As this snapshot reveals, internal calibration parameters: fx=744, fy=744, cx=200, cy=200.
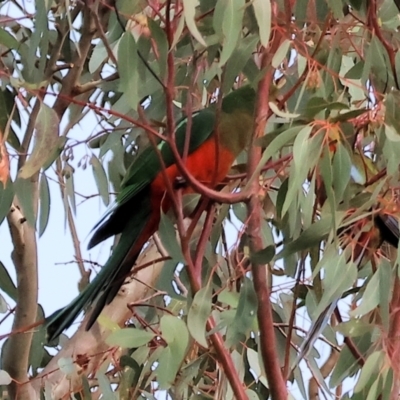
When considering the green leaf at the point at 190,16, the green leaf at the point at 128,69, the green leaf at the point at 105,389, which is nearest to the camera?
the green leaf at the point at 190,16

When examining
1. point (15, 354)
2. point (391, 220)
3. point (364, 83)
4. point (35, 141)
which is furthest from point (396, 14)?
point (15, 354)

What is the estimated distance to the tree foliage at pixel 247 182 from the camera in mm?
790

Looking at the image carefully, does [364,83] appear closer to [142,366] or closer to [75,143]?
[75,143]

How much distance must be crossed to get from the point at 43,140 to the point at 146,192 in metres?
0.47

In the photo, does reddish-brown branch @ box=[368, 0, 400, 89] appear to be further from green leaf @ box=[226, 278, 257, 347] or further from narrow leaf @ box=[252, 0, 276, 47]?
green leaf @ box=[226, 278, 257, 347]

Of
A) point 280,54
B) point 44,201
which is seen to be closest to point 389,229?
point 280,54

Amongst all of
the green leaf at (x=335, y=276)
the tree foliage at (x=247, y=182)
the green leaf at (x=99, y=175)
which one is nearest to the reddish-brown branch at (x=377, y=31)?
the tree foliage at (x=247, y=182)

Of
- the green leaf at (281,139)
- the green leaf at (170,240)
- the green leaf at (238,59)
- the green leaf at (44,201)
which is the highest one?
the green leaf at (238,59)

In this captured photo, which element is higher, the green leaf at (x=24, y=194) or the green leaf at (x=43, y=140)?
the green leaf at (x=43, y=140)

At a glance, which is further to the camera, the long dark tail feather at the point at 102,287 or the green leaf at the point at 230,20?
the long dark tail feather at the point at 102,287

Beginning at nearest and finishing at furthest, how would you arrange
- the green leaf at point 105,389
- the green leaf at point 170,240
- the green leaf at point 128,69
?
1. the green leaf at point 128,69
2. the green leaf at point 170,240
3. the green leaf at point 105,389

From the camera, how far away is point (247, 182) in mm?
844

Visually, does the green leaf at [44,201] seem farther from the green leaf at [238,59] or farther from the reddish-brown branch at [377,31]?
the reddish-brown branch at [377,31]

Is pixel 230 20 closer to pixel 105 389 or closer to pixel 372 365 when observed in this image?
pixel 372 365
